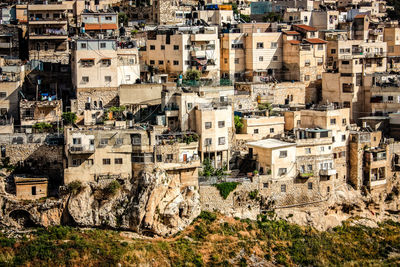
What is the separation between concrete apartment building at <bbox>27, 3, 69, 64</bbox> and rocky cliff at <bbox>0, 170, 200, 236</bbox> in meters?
15.9

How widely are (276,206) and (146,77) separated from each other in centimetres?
1328

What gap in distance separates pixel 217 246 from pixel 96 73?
13.9m

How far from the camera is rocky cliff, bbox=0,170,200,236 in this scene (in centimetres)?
4116

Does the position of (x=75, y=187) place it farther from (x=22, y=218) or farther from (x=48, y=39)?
(x=48, y=39)

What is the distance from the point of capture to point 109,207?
41500 millimetres

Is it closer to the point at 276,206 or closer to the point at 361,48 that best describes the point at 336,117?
the point at 276,206

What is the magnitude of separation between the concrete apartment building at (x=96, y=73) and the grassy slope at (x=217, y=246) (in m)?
10.6

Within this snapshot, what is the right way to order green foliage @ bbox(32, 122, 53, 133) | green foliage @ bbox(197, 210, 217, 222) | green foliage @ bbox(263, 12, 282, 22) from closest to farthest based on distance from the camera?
green foliage @ bbox(197, 210, 217, 222) → green foliage @ bbox(32, 122, 53, 133) → green foliage @ bbox(263, 12, 282, 22)

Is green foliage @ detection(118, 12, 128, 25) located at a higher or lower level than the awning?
higher

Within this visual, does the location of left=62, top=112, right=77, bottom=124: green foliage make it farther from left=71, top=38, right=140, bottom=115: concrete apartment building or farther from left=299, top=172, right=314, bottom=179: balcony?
left=299, top=172, right=314, bottom=179: balcony

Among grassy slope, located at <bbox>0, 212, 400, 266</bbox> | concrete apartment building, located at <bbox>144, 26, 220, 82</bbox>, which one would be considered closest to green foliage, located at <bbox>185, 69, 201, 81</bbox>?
concrete apartment building, located at <bbox>144, 26, 220, 82</bbox>

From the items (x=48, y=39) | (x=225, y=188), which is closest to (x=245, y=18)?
(x=48, y=39)

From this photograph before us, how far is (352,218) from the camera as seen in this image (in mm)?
48594

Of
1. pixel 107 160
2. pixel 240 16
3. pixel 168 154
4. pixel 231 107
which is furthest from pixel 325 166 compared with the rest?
pixel 240 16
